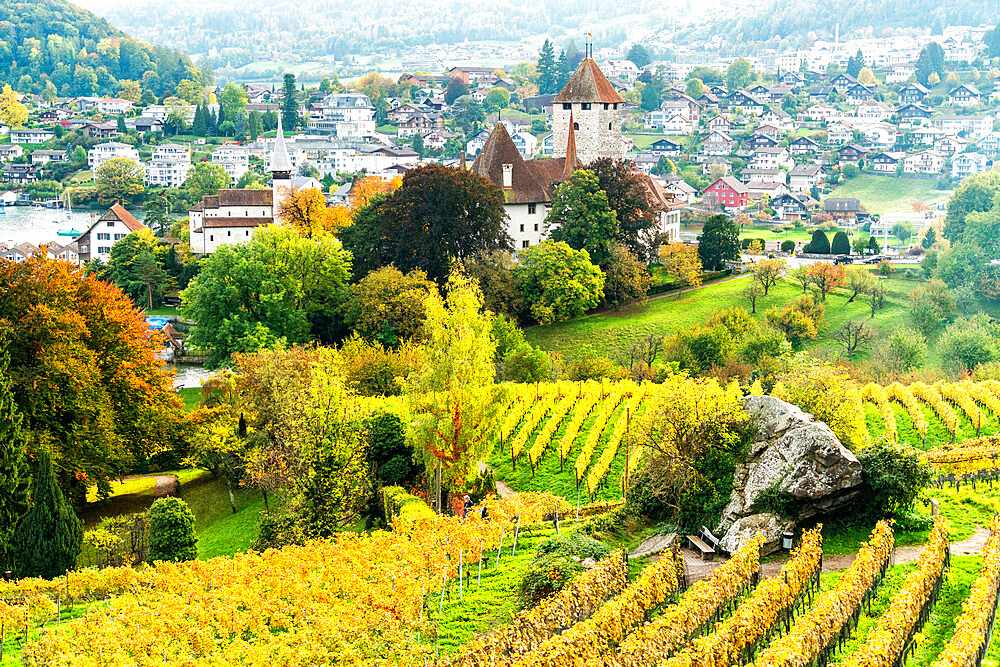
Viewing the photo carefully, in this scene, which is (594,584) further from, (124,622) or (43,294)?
(43,294)

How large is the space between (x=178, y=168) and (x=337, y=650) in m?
126

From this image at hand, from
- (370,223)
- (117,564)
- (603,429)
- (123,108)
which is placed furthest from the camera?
(123,108)

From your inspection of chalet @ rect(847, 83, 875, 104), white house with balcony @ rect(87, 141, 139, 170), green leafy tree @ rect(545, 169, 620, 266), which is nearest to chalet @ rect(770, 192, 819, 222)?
green leafy tree @ rect(545, 169, 620, 266)

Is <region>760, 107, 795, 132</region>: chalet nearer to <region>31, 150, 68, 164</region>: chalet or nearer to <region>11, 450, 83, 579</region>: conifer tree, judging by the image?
<region>31, 150, 68, 164</region>: chalet

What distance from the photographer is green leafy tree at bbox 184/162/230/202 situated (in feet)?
363

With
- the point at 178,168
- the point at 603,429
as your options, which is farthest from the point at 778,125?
the point at 603,429

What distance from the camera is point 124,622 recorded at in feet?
59.8

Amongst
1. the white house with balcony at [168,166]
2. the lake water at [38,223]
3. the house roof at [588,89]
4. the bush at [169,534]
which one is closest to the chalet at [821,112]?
the white house with balcony at [168,166]

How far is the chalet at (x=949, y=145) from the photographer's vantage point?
458ft

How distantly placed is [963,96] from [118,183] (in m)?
121

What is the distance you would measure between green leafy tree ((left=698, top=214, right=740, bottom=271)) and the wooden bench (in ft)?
127

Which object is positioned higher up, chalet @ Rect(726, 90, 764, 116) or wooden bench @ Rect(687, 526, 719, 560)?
chalet @ Rect(726, 90, 764, 116)

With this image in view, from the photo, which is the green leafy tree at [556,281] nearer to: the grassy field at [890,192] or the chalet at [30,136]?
the grassy field at [890,192]

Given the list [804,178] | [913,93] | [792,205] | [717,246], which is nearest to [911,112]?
[913,93]
